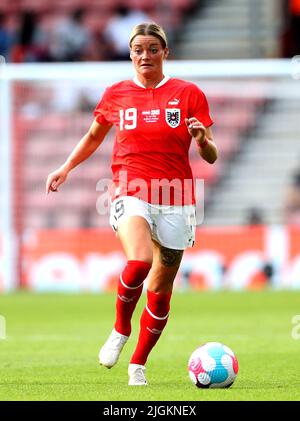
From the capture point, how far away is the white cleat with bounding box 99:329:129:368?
7.79 meters

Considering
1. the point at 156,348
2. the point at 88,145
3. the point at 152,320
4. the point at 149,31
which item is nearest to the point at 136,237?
the point at 152,320

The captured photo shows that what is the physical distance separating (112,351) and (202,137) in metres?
1.51

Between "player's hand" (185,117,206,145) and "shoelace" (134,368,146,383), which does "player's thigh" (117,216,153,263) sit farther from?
"shoelace" (134,368,146,383)

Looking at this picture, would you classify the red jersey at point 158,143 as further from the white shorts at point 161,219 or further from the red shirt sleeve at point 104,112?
the red shirt sleeve at point 104,112

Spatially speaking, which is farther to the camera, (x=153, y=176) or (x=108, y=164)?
(x=108, y=164)

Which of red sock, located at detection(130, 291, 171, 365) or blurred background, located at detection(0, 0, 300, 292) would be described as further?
blurred background, located at detection(0, 0, 300, 292)

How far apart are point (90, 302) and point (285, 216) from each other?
4189 mm

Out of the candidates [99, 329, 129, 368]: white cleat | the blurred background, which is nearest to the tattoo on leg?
[99, 329, 129, 368]: white cleat

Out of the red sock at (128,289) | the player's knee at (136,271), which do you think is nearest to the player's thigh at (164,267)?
the red sock at (128,289)

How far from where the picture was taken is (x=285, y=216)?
62.7 ft

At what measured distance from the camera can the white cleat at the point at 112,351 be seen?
7.79m

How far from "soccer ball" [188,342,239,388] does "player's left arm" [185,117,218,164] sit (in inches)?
50.8

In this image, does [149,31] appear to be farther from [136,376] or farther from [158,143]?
[136,376]

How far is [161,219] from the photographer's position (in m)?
7.91
